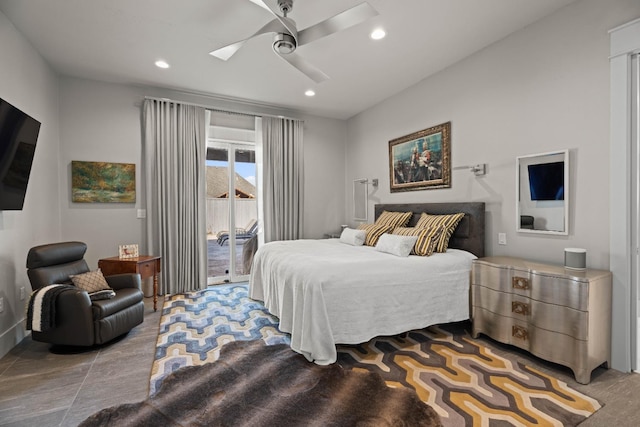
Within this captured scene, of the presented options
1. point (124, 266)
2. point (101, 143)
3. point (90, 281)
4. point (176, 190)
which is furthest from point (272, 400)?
point (101, 143)

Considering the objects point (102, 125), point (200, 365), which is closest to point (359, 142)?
point (102, 125)

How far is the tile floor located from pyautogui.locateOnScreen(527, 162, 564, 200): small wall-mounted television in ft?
4.60

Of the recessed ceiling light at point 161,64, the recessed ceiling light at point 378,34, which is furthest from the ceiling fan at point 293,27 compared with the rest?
the recessed ceiling light at point 161,64

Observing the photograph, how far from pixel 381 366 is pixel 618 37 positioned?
3.09 meters

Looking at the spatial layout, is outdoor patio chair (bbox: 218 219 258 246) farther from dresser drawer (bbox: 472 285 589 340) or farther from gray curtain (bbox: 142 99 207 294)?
dresser drawer (bbox: 472 285 589 340)

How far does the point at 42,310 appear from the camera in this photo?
2381 mm

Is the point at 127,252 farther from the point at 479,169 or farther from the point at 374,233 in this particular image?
the point at 479,169

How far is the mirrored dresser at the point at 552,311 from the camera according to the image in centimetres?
203

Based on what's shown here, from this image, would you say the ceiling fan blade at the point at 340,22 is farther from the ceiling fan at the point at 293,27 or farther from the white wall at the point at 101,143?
the white wall at the point at 101,143

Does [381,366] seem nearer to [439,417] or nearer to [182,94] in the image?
[439,417]

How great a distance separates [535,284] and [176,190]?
171 inches

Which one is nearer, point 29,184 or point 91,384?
point 91,384

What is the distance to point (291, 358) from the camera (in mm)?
2375

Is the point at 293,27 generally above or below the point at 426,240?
above
